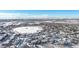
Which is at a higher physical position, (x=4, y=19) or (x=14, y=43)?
(x=4, y=19)

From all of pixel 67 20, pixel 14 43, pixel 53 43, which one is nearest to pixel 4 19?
pixel 14 43

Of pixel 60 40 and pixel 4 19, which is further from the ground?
pixel 4 19
